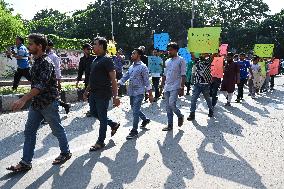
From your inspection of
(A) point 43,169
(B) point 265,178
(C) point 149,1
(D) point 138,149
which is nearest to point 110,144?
(D) point 138,149

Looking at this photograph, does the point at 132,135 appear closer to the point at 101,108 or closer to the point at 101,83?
the point at 101,108

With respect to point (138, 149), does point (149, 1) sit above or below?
above

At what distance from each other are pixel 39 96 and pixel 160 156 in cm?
194

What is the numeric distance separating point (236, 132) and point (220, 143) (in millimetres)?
1089

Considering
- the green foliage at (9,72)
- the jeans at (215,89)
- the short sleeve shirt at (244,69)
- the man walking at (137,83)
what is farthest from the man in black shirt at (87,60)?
the green foliage at (9,72)

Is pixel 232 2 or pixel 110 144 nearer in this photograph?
pixel 110 144

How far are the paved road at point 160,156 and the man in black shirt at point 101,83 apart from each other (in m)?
0.55

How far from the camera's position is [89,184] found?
4.42m

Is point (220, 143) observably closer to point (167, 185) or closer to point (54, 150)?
point (167, 185)

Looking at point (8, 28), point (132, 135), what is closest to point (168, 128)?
point (132, 135)

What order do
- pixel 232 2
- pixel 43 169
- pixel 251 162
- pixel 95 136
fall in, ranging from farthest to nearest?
pixel 232 2, pixel 95 136, pixel 251 162, pixel 43 169

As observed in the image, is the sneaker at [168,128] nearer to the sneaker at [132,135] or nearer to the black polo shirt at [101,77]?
the sneaker at [132,135]

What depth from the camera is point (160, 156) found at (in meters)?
5.60

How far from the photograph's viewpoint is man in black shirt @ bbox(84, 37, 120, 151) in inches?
229
